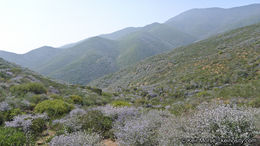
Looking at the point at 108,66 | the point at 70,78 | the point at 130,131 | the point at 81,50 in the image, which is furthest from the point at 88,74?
the point at 130,131

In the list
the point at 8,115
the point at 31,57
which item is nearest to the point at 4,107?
the point at 8,115

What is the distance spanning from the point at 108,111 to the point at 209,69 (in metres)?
15.6

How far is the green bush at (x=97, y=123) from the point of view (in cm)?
532

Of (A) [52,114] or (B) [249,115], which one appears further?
(A) [52,114]

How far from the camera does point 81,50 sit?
3716 inches

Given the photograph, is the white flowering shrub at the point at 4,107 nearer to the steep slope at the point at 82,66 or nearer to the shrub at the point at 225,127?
the shrub at the point at 225,127

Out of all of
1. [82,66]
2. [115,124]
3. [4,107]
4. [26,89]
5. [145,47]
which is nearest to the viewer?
[115,124]

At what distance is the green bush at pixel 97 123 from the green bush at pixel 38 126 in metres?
1.51

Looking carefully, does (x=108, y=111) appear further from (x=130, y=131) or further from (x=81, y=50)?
(x=81, y=50)

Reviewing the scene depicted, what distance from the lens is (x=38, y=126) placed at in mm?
5594

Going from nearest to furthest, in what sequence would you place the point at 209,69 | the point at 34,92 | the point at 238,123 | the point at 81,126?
the point at 238,123 < the point at 81,126 < the point at 34,92 < the point at 209,69


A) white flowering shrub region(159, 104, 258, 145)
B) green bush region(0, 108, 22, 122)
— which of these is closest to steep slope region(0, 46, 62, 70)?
green bush region(0, 108, 22, 122)

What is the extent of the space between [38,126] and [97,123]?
2.08 m

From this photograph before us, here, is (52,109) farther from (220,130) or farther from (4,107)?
(220,130)
